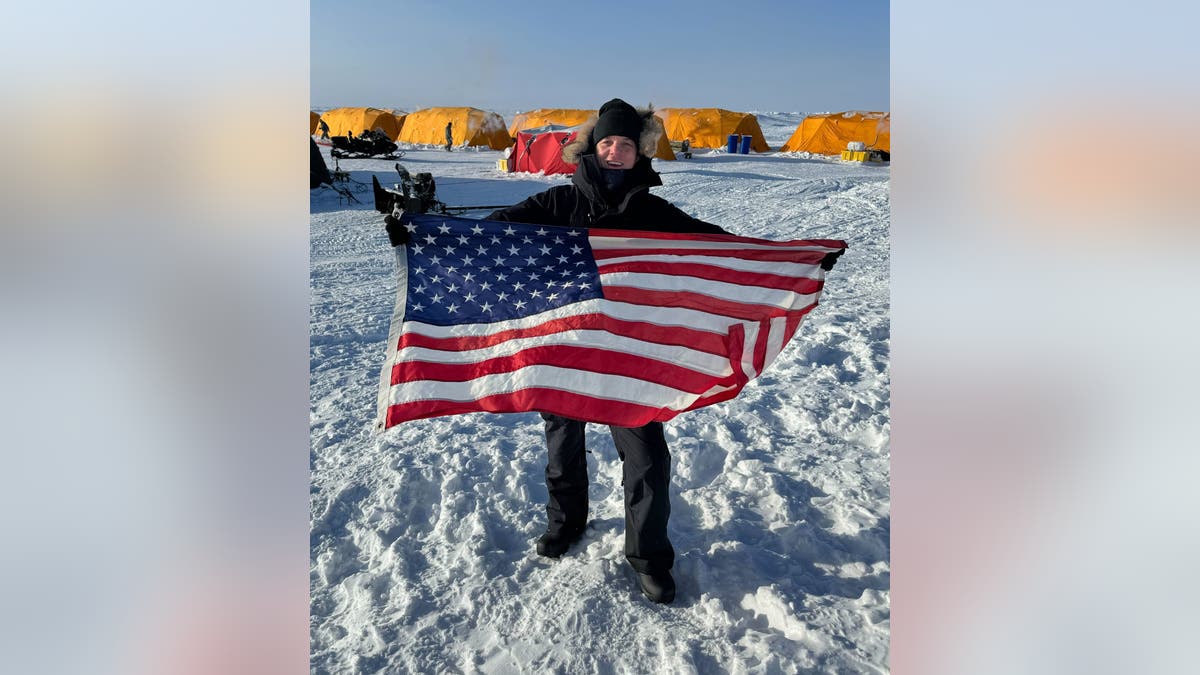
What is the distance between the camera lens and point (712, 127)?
32281mm

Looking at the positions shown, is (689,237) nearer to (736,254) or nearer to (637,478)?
(736,254)

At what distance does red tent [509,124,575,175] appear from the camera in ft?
62.0

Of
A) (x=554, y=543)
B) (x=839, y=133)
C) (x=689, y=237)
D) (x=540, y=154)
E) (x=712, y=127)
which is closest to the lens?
(x=689, y=237)

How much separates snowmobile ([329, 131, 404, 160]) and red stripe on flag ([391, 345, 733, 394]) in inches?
861

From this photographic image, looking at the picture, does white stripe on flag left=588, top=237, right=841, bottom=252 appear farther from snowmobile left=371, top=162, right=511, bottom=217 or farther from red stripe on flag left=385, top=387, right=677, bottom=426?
snowmobile left=371, top=162, right=511, bottom=217

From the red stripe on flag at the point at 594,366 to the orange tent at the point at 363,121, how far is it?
38532 millimetres

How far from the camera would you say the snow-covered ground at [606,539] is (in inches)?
90.0

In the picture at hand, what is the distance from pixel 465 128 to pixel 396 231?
33.2 meters

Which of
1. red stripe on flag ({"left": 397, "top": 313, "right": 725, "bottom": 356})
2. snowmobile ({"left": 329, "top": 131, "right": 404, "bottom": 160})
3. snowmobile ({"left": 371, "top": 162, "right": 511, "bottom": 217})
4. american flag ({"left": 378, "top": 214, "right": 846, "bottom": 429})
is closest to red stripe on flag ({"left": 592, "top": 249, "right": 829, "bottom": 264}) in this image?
american flag ({"left": 378, "top": 214, "right": 846, "bottom": 429})

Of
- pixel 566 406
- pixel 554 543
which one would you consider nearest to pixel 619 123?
pixel 566 406

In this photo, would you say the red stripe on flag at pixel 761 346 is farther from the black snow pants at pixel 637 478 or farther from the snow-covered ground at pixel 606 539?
the snow-covered ground at pixel 606 539

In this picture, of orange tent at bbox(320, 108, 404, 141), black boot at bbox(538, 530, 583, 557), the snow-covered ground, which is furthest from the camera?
orange tent at bbox(320, 108, 404, 141)

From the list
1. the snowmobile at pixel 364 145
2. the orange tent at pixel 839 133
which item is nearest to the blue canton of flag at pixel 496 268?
the snowmobile at pixel 364 145
